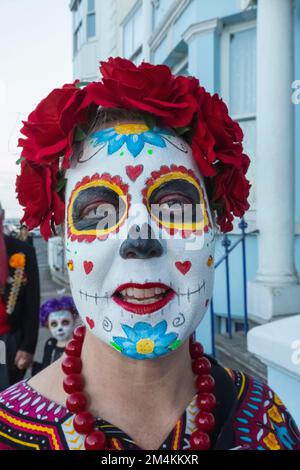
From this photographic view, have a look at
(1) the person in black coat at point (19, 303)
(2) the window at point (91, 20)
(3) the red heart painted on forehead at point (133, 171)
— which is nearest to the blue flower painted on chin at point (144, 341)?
(3) the red heart painted on forehead at point (133, 171)

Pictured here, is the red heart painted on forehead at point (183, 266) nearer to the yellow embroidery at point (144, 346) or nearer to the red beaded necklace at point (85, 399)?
the yellow embroidery at point (144, 346)

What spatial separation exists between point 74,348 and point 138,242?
18.9 inches

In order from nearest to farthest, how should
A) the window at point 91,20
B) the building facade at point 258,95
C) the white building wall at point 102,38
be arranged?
the building facade at point 258,95
the white building wall at point 102,38
the window at point 91,20

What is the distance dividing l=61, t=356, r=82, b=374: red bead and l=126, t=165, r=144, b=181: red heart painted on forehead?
1.92 ft

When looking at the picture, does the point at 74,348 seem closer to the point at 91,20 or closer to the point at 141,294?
the point at 141,294

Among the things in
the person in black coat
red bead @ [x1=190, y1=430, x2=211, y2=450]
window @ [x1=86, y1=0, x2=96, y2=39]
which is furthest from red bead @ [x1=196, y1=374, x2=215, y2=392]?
window @ [x1=86, y1=0, x2=96, y2=39]

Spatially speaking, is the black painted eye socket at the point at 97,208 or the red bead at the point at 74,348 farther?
the red bead at the point at 74,348

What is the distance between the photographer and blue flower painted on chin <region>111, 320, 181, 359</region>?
1202 millimetres

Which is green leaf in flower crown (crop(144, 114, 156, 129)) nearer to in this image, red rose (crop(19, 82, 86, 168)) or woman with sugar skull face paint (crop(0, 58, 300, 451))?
woman with sugar skull face paint (crop(0, 58, 300, 451))

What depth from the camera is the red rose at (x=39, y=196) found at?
4.52 feet

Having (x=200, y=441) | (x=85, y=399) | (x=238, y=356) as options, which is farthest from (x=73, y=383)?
(x=238, y=356)

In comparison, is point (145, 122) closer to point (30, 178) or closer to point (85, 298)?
point (30, 178)

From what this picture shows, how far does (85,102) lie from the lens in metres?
1.27

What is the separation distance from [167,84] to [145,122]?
0.12 m
